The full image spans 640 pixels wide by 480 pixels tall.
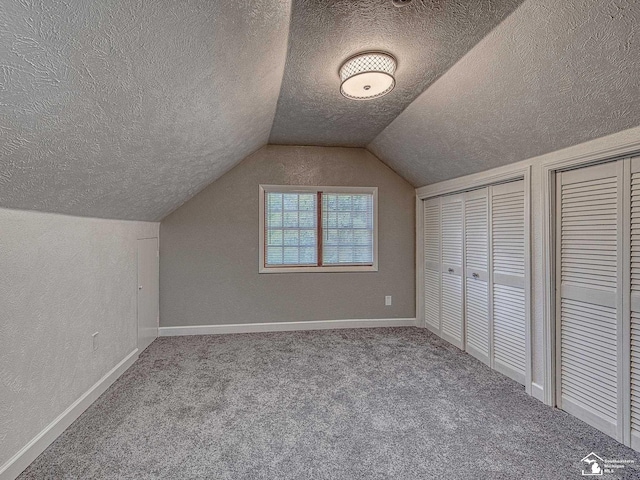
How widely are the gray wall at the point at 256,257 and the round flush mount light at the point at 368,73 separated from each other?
1.91m

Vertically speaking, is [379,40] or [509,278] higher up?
[379,40]

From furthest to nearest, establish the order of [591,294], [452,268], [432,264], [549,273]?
[432,264]
[452,268]
[549,273]
[591,294]

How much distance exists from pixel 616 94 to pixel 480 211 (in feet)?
4.80

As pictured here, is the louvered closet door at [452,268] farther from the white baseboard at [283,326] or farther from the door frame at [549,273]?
the door frame at [549,273]

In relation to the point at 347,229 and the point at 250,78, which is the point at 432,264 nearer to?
the point at 347,229

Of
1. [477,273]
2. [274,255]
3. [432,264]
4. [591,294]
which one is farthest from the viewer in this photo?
[274,255]

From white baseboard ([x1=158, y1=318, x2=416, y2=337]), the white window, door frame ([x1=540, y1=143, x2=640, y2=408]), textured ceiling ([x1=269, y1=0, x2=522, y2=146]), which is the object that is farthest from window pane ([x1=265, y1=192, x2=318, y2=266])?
door frame ([x1=540, y1=143, x2=640, y2=408])

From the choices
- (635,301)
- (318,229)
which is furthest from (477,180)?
(318,229)

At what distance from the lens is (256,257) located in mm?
3840

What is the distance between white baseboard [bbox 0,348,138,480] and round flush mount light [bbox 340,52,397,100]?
2606 mm

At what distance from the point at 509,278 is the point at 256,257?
8.46ft

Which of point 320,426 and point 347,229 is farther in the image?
point 347,229

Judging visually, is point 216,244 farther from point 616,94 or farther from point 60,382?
point 616,94

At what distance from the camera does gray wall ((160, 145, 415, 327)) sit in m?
3.72
